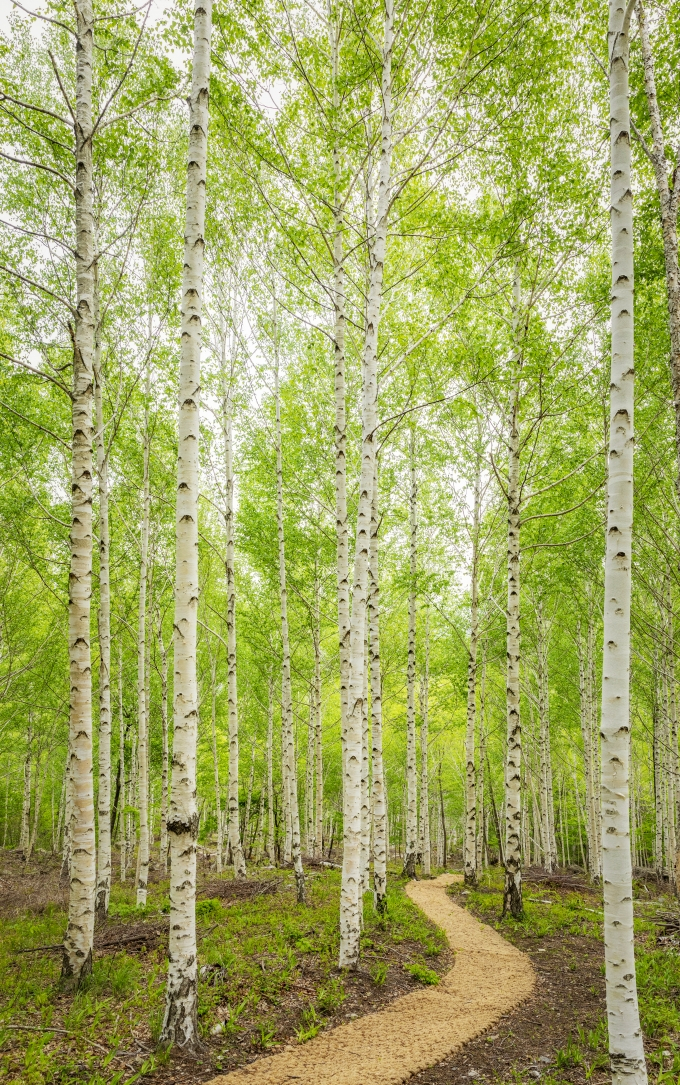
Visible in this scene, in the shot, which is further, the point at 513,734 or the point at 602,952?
the point at 513,734

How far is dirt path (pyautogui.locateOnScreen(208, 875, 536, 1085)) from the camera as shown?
4.39 m

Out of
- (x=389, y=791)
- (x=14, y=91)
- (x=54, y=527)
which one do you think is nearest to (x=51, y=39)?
(x=14, y=91)

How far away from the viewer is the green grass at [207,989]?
4.19m

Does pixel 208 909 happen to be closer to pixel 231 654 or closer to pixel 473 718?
pixel 231 654

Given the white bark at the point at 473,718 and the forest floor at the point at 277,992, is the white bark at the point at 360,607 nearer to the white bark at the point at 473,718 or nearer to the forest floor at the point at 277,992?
the forest floor at the point at 277,992

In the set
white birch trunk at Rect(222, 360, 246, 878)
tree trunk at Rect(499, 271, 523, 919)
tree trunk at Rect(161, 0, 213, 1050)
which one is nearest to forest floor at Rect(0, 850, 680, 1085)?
tree trunk at Rect(161, 0, 213, 1050)

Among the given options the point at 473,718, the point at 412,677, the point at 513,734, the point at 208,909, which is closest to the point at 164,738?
the point at 208,909

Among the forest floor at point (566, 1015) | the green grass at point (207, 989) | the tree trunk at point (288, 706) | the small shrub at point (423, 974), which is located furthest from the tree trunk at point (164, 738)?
the forest floor at point (566, 1015)

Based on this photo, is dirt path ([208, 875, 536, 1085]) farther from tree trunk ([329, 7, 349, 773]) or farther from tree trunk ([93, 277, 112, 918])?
tree trunk ([93, 277, 112, 918])

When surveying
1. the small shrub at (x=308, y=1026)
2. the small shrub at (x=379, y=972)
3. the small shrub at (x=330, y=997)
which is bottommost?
the small shrub at (x=379, y=972)

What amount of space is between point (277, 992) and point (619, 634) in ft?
17.9

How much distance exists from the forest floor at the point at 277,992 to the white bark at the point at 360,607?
2.49 ft

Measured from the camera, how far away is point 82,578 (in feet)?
18.9

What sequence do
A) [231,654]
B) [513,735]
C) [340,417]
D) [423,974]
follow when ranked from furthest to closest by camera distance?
1. [231,654]
2. [513,735]
3. [340,417]
4. [423,974]
